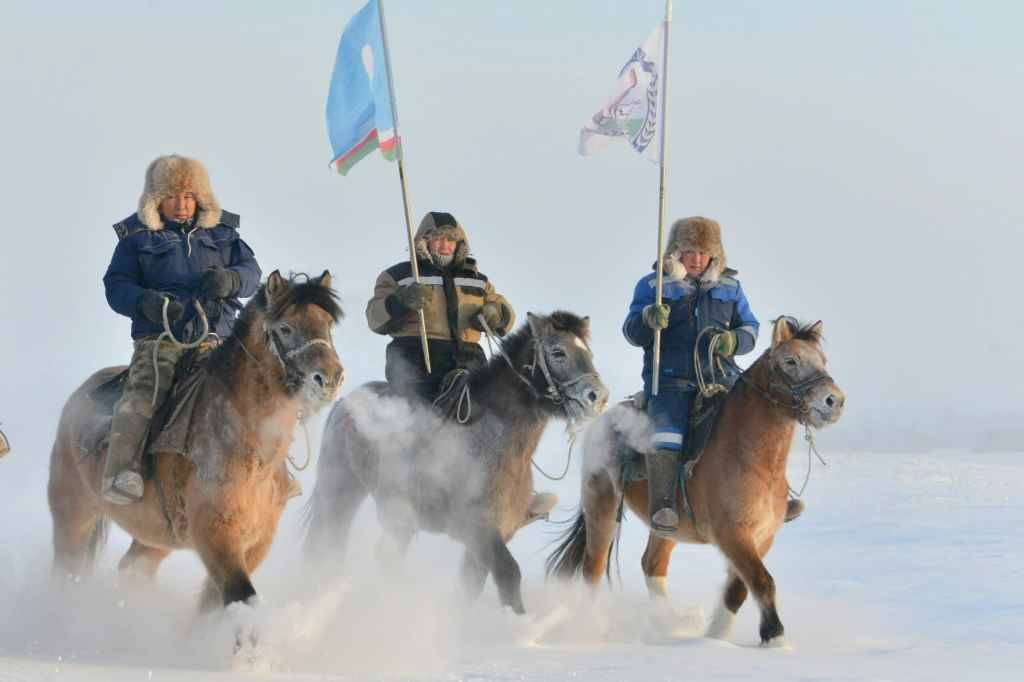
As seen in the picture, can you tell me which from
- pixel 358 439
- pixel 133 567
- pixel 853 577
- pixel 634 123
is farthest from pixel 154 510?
pixel 853 577

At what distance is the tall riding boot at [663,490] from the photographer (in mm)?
11289

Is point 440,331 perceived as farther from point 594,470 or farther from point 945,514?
point 945,514

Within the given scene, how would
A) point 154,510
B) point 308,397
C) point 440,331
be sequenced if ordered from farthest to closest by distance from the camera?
point 440,331 < point 154,510 < point 308,397

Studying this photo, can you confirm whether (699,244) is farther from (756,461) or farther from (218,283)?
(218,283)

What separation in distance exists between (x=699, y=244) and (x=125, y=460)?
459 centimetres

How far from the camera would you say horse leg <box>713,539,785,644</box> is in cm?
1036

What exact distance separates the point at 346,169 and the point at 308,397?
3.66 m

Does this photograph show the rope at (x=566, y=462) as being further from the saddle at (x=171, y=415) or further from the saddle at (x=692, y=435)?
the saddle at (x=171, y=415)

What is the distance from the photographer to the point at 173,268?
10.3 meters

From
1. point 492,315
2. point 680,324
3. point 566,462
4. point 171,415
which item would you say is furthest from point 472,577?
point 171,415

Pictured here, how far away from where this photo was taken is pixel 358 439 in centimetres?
1222

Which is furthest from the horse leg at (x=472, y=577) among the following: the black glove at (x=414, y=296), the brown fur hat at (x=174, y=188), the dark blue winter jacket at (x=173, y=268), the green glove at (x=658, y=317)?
the brown fur hat at (x=174, y=188)

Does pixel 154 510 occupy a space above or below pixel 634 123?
below

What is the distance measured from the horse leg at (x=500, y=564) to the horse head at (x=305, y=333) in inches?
87.4
